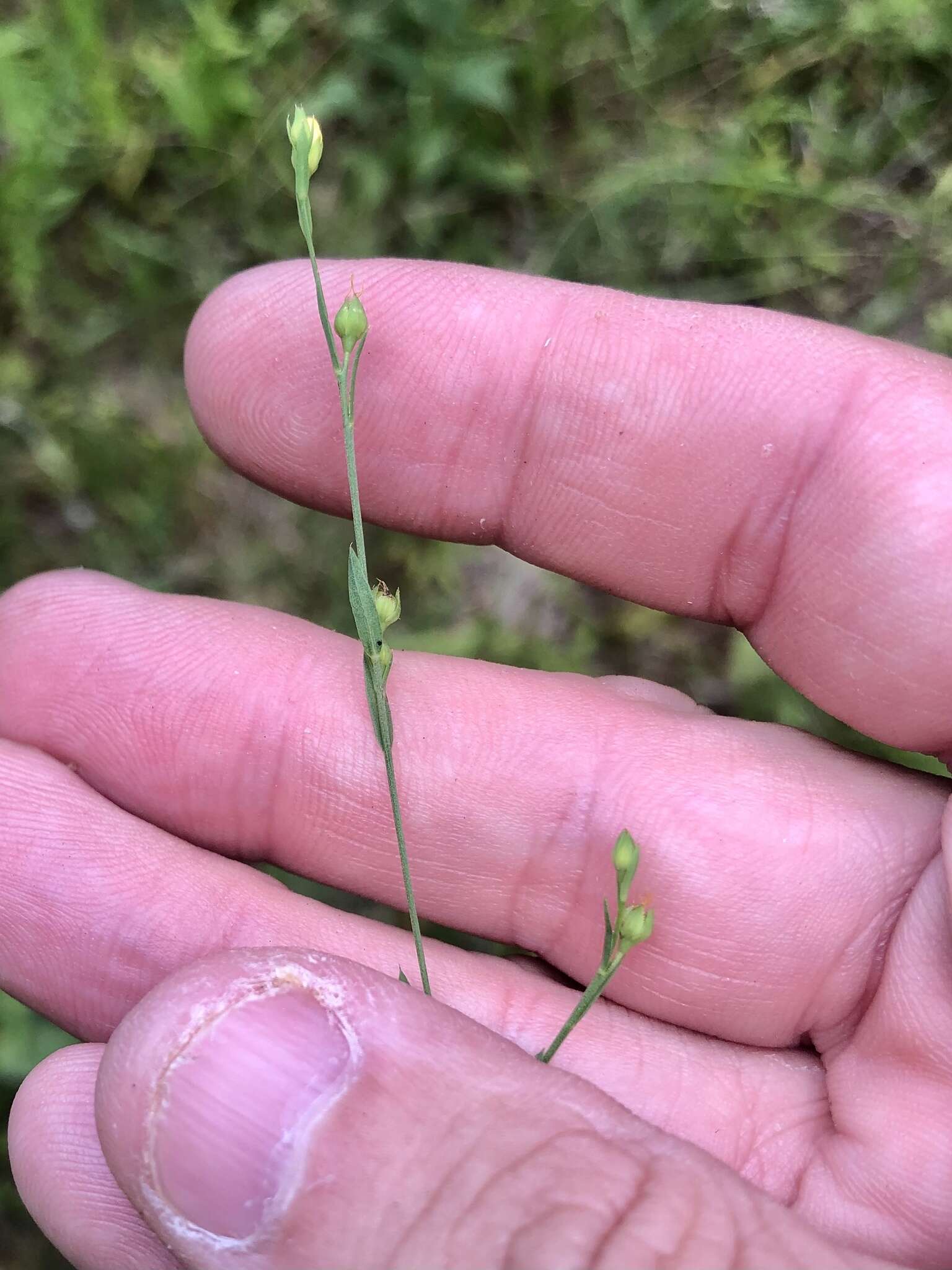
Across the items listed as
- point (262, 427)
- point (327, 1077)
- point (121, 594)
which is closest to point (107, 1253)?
point (327, 1077)

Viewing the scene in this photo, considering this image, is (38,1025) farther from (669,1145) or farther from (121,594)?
(669,1145)

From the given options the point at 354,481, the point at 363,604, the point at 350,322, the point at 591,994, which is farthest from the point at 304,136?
the point at 591,994

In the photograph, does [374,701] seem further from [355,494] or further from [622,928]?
[622,928]

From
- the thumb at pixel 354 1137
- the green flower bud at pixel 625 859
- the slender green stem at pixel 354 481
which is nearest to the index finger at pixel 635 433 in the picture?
the slender green stem at pixel 354 481

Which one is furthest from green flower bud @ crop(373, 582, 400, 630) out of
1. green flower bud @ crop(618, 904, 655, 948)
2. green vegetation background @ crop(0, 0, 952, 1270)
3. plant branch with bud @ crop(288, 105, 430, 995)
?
green vegetation background @ crop(0, 0, 952, 1270)

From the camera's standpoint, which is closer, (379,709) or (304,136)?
(304,136)

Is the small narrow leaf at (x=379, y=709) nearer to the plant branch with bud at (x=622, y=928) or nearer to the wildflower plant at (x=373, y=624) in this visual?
the wildflower plant at (x=373, y=624)

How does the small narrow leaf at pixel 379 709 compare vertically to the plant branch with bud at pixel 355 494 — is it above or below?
below
